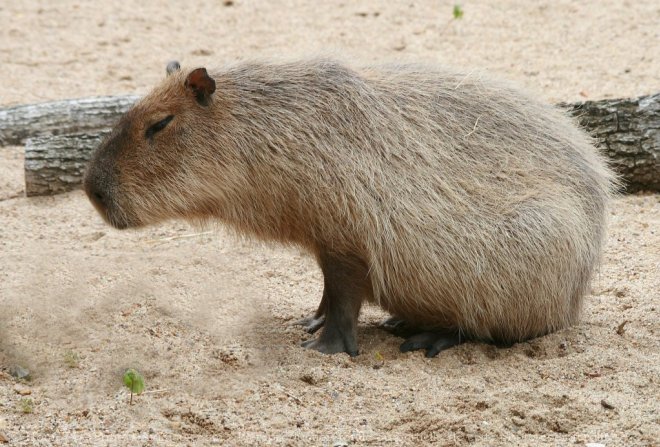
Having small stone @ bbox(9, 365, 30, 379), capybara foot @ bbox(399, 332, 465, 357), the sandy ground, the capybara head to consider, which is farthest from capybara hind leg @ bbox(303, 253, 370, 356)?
small stone @ bbox(9, 365, 30, 379)

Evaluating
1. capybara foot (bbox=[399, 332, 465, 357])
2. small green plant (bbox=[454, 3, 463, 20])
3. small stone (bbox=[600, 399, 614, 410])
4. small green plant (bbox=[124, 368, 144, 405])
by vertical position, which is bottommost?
capybara foot (bbox=[399, 332, 465, 357])

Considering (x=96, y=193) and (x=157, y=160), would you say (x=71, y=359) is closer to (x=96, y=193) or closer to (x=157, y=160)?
(x=96, y=193)

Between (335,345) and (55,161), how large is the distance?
322 cm

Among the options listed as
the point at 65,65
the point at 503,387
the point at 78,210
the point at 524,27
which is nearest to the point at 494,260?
the point at 503,387

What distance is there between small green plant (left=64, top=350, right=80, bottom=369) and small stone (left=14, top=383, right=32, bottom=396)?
27cm

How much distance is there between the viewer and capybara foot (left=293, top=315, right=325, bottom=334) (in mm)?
5352

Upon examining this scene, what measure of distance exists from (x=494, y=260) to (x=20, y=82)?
6063 millimetres

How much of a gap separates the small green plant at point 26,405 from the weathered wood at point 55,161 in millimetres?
3278

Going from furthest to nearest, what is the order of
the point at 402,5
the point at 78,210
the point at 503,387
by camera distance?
the point at 402,5 < the point at 78,210 < the point at 503,387

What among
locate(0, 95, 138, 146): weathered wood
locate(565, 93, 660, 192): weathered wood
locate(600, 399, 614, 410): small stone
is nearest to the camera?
locate(600, 399, 614, 410): small stone

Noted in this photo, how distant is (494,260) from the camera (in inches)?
191

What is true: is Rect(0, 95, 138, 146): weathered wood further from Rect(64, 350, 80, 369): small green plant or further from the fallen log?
Rect(64, 350, 80, 369): small green plant

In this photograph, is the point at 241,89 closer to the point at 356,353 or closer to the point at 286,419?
the point at 356,353

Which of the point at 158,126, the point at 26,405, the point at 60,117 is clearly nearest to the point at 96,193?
the point at 158,126
